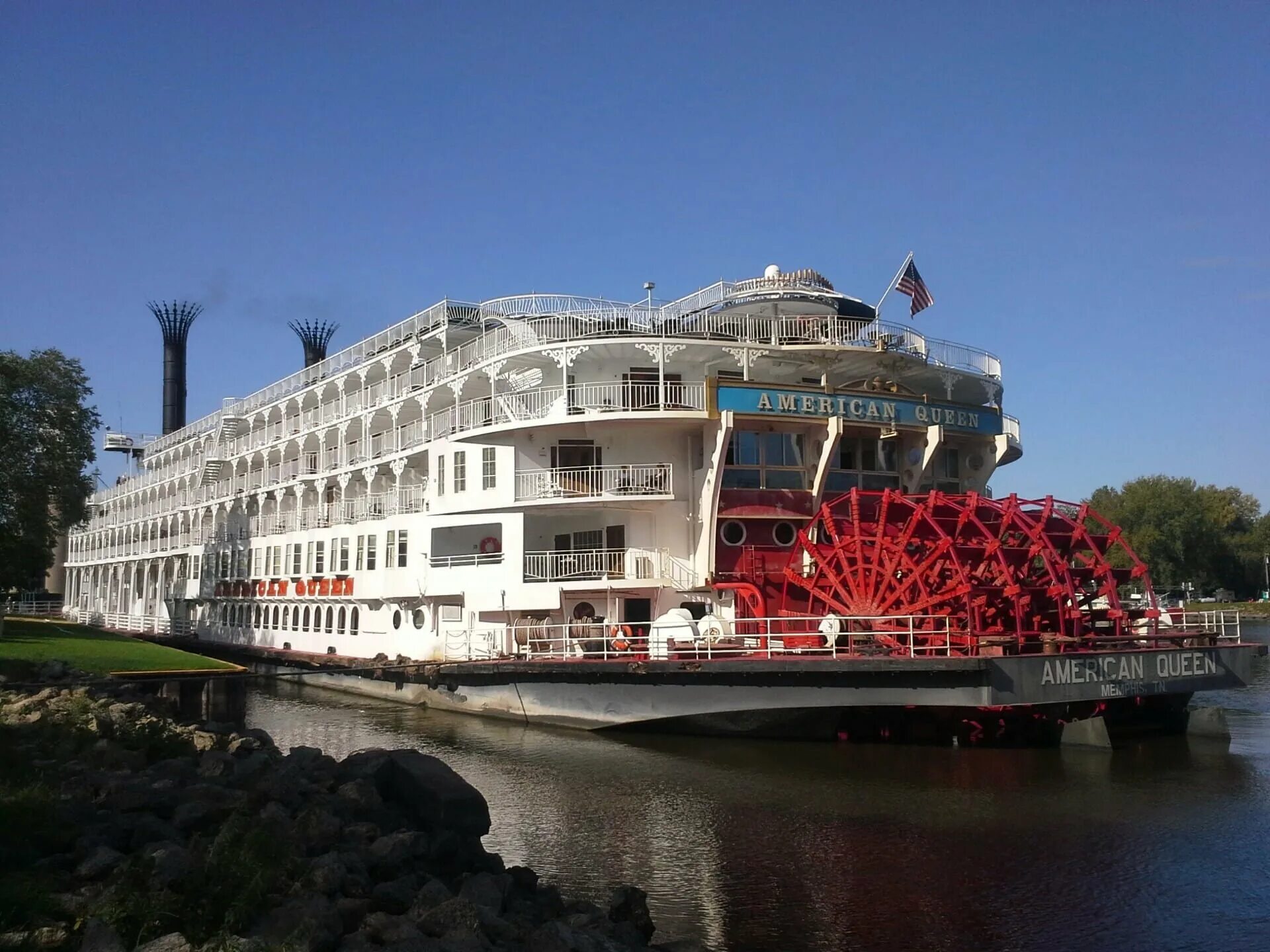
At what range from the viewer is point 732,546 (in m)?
20.3

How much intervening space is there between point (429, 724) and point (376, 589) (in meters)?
5.20

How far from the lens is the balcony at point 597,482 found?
19.9 metres

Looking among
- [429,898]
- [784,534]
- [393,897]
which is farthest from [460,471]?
[429,898]

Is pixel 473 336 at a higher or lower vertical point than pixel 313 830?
higher

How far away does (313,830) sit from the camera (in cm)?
834

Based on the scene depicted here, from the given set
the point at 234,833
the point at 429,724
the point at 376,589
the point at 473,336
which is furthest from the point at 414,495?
the point at 234,833

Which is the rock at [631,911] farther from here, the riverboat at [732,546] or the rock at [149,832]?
the riverboat at [732,546]

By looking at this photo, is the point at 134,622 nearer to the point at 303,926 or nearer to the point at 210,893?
the point at 210,893

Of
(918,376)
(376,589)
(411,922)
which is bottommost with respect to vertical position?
(411,922)

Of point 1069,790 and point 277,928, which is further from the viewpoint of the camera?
point 1069,790

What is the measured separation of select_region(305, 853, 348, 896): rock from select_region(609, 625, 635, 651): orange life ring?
9.86 meters

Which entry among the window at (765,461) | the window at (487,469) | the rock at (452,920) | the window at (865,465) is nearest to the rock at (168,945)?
the rock at (452,920)

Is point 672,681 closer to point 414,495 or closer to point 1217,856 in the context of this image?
point 1217,856

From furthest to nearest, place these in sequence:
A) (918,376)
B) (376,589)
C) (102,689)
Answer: (376,589) < (918,376) < (102,689)
